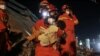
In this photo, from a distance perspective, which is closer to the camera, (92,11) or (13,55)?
(13,55)

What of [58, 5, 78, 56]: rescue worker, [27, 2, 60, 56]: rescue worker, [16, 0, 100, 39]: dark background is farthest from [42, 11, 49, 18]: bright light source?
[16, 0, 100, 39]: dark background

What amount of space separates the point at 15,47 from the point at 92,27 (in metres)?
13.5

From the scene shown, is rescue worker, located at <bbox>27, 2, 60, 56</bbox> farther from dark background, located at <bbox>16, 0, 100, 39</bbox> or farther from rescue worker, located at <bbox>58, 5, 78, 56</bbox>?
dark background, located at <bbox>16, 0, 100, 39</bbox>

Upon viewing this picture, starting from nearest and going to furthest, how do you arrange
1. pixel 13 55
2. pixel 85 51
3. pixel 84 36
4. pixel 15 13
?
pixel 13 55 < pixel 15 13 < pixel 85 51 < pixel 84 36

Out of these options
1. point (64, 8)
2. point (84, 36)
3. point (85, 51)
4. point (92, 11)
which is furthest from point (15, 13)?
point (84, 36)

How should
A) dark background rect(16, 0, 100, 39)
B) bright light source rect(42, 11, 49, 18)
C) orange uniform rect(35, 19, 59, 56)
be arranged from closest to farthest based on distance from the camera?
orange uniform rect(35, 19, 59, 56)
bright light source rect(42, 11, 49, 18)
dark background rect(16, 0, 100, 39)

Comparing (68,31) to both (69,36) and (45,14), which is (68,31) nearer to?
(69,36)

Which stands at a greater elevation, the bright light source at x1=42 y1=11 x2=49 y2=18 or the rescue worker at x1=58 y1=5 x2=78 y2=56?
the bright light source at x1=42 y1=11 x2=49 y2=18

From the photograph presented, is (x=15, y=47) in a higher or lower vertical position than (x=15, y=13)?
lower

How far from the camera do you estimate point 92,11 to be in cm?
1889

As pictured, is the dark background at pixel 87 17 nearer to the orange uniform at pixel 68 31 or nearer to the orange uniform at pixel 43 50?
the orange uniform at pixel 68 31

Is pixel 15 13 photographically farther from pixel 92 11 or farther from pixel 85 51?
pixel 92 11

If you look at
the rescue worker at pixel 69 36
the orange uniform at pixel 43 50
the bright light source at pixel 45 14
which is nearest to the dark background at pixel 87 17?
the rescue worker at pixel 69 36

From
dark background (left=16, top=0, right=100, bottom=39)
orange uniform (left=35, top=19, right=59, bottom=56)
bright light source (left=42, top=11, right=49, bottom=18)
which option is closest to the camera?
orange uniform (left=35, top=19, right=59, bottom=56)
